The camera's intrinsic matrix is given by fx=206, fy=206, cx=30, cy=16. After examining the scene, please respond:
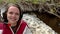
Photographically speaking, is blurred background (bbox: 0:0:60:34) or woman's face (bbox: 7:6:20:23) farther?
blurred background (bbox: 0:0:60:34)

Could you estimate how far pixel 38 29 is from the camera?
4188mm

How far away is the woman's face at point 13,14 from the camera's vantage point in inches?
92.7

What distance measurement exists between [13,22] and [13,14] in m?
0.10

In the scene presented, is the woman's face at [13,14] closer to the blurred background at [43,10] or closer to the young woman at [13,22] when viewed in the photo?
the young woman at [13,22]

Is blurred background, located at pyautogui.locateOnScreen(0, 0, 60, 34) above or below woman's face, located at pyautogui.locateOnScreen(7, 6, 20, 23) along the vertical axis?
below

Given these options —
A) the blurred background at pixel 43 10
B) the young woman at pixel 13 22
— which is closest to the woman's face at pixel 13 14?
the young woman at pixel 13 22

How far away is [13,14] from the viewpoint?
2.35 m

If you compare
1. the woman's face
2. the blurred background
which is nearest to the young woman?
the woman's face

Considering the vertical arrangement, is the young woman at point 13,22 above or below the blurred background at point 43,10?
above

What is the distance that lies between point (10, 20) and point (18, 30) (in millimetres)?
165

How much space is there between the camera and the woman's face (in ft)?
7.72

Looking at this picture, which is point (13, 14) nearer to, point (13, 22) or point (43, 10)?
point (13, 22)

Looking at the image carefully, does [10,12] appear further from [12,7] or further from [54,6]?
[54,6]

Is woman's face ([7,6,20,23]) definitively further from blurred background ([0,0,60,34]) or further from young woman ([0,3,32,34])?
blurred background ([0,0,60,34])
